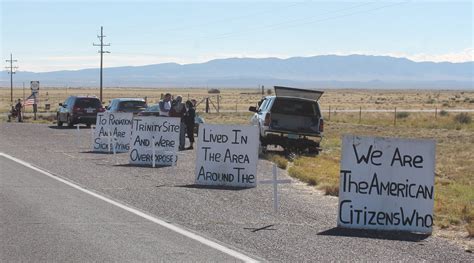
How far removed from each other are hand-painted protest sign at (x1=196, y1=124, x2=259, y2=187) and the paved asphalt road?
14.8 inches

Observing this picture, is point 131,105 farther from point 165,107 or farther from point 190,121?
point 190,121

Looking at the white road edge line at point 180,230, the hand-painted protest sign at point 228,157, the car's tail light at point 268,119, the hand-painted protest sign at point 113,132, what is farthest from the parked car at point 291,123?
the white road edge line at point 180,230

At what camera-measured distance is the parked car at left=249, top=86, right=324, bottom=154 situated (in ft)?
75.7

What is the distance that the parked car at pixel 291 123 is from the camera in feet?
75.7

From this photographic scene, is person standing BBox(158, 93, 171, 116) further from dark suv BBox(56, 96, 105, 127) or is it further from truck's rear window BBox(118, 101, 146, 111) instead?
dark suv BBox(56, 96, 105, 127)

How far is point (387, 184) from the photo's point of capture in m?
10.7

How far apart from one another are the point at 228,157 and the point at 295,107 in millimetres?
8490

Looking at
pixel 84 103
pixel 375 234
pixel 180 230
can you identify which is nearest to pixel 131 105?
pixel 84 103

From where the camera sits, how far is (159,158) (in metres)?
19.4

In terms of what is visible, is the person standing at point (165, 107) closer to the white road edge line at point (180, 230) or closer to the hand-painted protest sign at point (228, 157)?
the hand-painted protest sign at point (228, 157)

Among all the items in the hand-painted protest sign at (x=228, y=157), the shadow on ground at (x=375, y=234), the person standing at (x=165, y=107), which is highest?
the person standing at (x=165, y=107)

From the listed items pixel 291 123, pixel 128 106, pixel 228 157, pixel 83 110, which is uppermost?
pixel 291 123

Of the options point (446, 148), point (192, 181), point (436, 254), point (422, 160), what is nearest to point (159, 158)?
point (192, 181)

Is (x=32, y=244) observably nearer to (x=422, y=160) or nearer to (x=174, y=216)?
(x=174, y=216)
